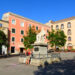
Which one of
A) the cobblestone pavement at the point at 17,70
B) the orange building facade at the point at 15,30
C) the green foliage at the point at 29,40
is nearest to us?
the cobblestone pavement at the point at 17,70

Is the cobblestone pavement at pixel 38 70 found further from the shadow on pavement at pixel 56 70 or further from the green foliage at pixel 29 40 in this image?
the green foliage at pixel 29 40

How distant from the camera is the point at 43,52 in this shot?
15406mm

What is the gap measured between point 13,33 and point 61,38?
60.0 feet

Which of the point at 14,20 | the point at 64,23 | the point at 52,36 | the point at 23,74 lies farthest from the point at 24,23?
the point at 23,74

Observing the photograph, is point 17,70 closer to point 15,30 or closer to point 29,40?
point 29,40

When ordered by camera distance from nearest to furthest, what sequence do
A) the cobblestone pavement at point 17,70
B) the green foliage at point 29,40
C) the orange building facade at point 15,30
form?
the cobblestone pavement at point 17,70
the green foliage at point 29,40
the orange building facade at point 15,30

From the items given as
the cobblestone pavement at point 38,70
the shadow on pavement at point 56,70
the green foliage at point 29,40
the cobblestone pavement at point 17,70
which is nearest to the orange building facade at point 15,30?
the green foliage at point 29,40

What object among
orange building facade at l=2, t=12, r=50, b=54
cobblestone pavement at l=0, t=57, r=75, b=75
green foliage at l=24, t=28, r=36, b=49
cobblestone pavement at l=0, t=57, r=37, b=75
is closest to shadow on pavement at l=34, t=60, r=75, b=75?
cobblestone pavement at l=0, t=57, r=75, b=75

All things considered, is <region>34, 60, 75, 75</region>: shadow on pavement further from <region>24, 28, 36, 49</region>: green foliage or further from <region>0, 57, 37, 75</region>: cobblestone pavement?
<region>24, 28, 36, 49</region>: green foliage

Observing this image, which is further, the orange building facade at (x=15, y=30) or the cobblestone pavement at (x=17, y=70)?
the orange building facade at (x=15, y=30)

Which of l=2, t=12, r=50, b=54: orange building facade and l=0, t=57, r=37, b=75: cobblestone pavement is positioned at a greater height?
l=2, t=12, r=50, b=54: orange building facade

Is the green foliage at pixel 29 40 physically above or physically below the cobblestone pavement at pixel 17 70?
above

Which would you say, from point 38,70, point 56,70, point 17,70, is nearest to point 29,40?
point 17,70

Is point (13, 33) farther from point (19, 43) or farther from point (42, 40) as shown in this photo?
point (42, 40)
